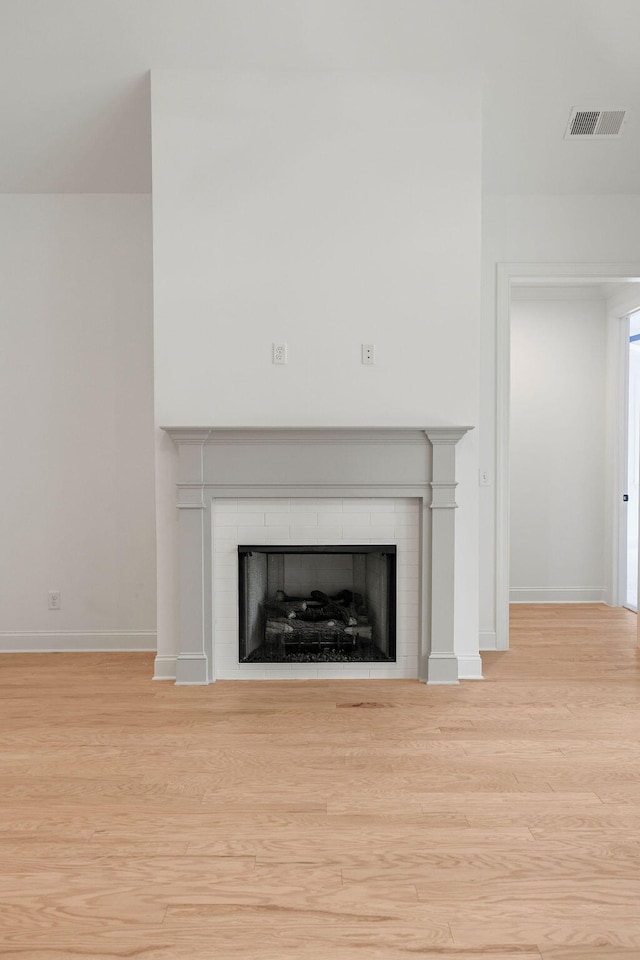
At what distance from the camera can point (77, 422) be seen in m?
4.16

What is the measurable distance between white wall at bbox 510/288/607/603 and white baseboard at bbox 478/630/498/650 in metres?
1.43

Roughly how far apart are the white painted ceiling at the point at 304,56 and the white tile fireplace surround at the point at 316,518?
168 centimetres

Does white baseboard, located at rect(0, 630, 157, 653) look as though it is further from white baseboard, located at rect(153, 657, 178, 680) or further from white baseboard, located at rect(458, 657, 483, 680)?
white baseboard, located at rect(458, 657, 483, 680)

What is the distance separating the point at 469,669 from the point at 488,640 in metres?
0.67

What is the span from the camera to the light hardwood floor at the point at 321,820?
167 centimetres

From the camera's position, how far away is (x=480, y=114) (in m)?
3.46

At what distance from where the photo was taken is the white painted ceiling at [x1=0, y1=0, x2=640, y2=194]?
124 inches

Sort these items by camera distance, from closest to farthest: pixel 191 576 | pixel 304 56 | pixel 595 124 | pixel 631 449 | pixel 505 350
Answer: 1. pixel 304 56
2. pixel 191 576
3. pixel 595 124
4. pixel 505 350
5. pixel 631 449

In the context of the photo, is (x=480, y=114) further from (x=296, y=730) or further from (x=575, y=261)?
(x=296, y=730)

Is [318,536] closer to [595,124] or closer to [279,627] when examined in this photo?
[279,627]

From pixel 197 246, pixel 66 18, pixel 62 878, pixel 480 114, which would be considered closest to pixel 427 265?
pixel 480 114

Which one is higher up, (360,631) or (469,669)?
(360,631)

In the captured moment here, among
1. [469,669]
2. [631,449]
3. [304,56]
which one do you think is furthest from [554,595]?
[304,56]

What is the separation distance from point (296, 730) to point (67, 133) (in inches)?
125
